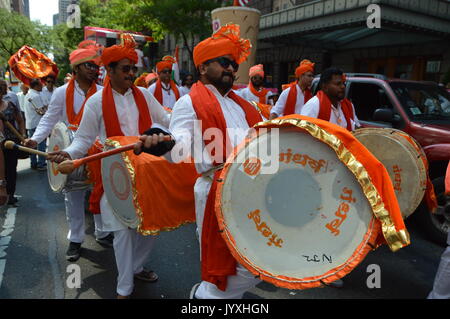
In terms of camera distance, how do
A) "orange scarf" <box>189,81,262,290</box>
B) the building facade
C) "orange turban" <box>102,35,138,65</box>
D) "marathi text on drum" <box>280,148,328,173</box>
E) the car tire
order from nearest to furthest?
"marathi text on drum" <box>280,148,328,173</box> → "orange scarf" <box>189,81,262,290</box> → "orange turban" <box>102,35,138,65</box> → the car tire → the building facade

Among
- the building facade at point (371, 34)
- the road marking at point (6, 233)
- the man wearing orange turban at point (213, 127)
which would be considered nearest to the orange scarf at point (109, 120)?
the man wearing orange turban at point (213, 127)

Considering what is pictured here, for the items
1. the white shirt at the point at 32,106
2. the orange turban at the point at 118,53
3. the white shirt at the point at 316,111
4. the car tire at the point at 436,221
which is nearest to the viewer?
the orange turban at the point at 118,53

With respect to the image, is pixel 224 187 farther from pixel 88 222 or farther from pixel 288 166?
pixel 88 222

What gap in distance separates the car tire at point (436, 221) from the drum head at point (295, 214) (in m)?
3.21

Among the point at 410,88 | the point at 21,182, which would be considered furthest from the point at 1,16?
the point at 410,88

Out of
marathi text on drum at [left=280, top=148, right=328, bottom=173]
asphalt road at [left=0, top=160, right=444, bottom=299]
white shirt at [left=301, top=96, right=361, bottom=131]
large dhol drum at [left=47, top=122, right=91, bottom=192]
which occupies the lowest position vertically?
asphalt road at [left=0, top=160, right=444, bottom=299]

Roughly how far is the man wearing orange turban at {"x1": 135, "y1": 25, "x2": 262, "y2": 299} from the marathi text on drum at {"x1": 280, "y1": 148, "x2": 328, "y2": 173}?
461 mm

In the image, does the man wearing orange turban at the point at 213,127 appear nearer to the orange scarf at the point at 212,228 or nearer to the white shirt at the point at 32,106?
the orange scarf at the point at 212,228

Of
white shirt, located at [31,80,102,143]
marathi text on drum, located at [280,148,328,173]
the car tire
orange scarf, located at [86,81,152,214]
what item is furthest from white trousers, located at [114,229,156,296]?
the car tire

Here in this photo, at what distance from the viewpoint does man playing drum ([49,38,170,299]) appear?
304 cm

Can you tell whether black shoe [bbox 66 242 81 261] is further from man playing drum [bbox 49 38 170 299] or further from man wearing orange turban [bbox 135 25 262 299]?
man wearing orange turban [bbox 135 25 262 299]

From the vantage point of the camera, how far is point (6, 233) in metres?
4.73

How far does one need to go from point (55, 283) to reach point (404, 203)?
11.0 ft

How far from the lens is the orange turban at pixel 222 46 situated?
243cm
